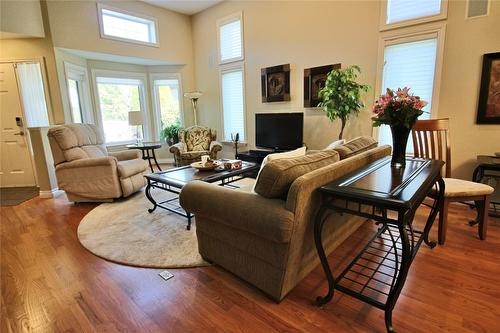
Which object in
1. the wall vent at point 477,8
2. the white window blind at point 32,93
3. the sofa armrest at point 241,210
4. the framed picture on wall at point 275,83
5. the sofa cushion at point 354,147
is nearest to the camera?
the sofa armrest at point 241,210

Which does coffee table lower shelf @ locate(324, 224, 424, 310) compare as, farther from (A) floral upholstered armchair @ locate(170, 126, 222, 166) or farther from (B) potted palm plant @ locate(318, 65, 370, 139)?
(A) floral upholstered armchair @ locate(170, 126, 222, 166)

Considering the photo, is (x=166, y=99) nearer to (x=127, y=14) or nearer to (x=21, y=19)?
(x=127, y=14)

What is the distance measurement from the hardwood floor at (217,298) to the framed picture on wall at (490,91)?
1.38 m

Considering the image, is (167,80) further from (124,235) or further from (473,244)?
(473,244)

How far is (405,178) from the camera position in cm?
169

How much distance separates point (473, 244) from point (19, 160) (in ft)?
22.0

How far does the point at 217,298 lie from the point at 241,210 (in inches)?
26.3

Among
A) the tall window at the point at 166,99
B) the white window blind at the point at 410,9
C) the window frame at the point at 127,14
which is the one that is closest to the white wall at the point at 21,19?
the window frame at the point at 127,14

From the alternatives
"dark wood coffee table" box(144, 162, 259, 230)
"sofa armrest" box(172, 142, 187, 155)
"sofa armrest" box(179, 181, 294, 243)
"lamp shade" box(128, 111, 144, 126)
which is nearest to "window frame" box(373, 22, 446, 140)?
"dark wood coffee table" box(144, 162, 259, 230)

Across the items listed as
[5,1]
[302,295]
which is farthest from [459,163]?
[5,1]

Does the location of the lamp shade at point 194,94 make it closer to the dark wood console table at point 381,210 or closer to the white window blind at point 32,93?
the white window blind at point 32,93

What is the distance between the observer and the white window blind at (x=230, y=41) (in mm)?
5195

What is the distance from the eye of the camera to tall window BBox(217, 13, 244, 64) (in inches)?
203

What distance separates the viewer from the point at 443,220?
2.37 m
